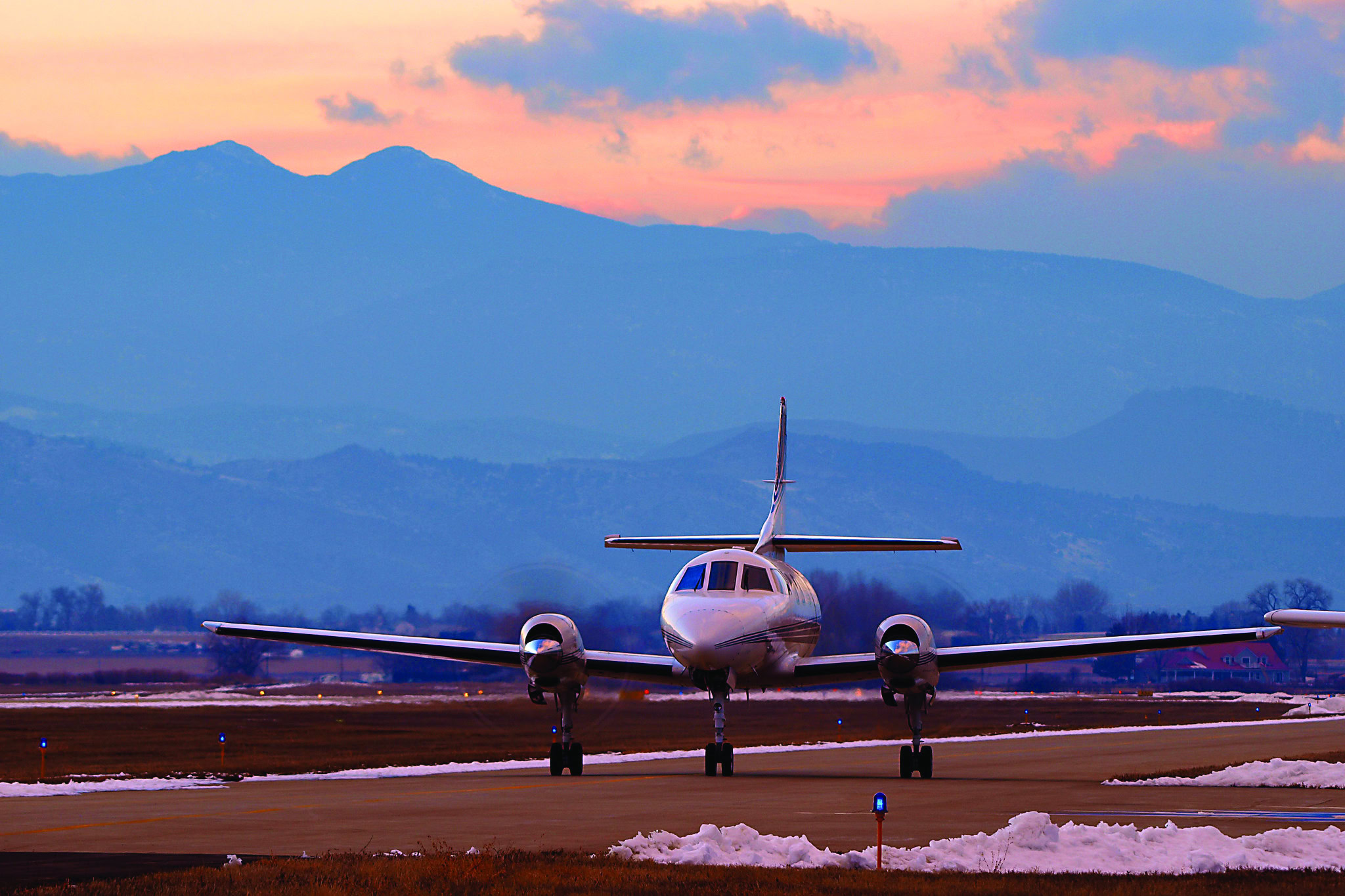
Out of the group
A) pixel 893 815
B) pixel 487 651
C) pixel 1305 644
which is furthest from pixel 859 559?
pixel 893 815

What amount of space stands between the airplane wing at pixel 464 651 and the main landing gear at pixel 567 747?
73 cm

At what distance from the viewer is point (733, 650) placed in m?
30.0

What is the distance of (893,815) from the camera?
76.2ft

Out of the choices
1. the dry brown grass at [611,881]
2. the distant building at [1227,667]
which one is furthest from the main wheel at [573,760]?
the distant building at [1227,667]

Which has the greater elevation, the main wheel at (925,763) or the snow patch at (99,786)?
the main wheel at (925,763)

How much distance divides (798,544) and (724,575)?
8373 millimetres

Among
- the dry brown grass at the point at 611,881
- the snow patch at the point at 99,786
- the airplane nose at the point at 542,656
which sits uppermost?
the airplane nose at the point at 542,656

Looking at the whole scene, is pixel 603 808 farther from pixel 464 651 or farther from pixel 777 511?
pixel 777 511

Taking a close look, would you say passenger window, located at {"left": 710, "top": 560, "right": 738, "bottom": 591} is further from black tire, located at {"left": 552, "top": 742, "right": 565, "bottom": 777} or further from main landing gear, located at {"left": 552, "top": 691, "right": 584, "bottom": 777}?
black tire, located at {"left": 552, "top": 742, "right": 565, "bottom": 777}

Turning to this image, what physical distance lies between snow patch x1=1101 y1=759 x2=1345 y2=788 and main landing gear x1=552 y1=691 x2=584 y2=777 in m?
9.94

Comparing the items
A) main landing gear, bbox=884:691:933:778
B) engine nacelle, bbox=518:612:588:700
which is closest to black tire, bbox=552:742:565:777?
engine nacelle, bbox=518:612:588:700

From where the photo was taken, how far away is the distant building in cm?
18050

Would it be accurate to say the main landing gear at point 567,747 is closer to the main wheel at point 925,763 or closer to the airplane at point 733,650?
the airplane at point 733,650

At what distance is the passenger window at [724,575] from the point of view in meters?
30.9
